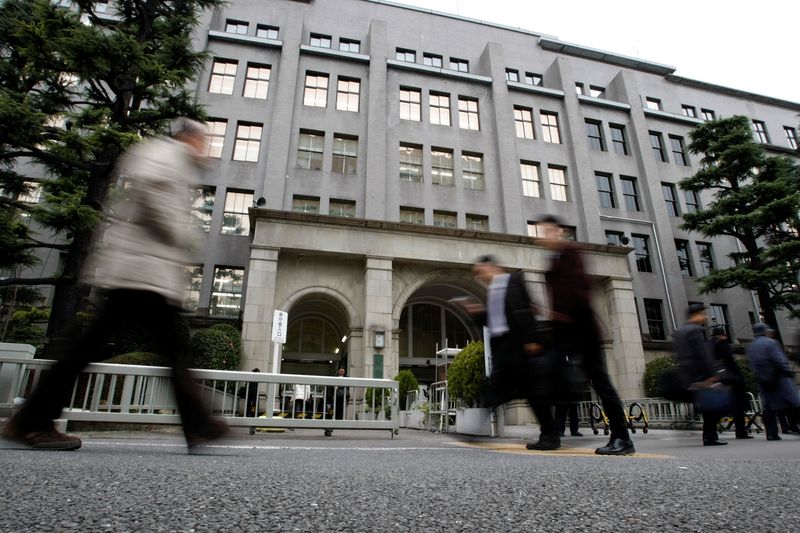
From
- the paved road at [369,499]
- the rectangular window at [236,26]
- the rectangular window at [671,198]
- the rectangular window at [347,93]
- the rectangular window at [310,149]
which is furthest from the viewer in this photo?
the rectangular window at [671,198]

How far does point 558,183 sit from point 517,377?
23441mm

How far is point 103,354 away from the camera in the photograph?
118 inches

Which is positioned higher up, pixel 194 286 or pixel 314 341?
pixel 194 286

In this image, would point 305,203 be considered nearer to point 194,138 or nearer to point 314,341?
point 314,341

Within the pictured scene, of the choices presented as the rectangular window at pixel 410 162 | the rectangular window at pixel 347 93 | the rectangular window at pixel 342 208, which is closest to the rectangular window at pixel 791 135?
the rectangular window at pixel 410 162

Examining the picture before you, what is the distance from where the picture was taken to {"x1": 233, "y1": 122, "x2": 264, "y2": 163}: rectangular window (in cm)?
2175

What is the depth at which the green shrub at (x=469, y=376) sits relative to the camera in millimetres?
9969

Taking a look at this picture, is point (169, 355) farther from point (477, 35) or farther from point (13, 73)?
point (477, 35)

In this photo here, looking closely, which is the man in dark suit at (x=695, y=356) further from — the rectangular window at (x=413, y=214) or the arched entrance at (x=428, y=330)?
the rectangular window at (x=413, y=214)

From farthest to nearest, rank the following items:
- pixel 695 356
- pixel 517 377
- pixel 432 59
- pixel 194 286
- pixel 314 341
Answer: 1. pixel 432 59
2. pixel 314 341
3. pixel 194 286
4. pixel 695 356
5. pixel 517 377

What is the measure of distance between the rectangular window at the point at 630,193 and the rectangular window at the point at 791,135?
59.5 ft

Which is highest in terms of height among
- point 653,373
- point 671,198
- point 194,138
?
point 671,198

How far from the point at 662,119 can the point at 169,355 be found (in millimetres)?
34588

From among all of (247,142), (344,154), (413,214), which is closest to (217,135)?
(247,142)
